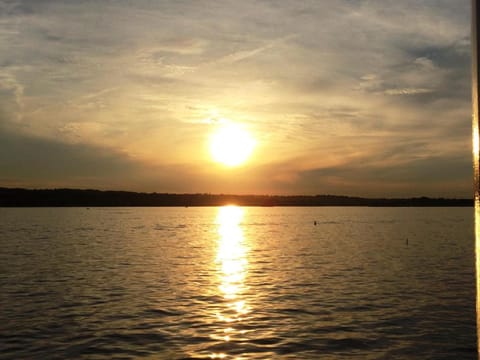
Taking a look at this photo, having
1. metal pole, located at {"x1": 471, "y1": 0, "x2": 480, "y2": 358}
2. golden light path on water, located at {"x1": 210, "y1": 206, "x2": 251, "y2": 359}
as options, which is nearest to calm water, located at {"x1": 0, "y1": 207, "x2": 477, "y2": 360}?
golden light path on water, located at {"x1": 210, "y1": 206, "x2": 251, "y2": 359}

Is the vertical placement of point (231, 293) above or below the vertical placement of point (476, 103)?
below

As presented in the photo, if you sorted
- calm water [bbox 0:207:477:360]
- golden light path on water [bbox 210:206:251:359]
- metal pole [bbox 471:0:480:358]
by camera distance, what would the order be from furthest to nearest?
golden light path on water [bbox 210:206:251:359], calm water [bbox 0:207:477:360], metal pole [bbox 471:0:480:358]

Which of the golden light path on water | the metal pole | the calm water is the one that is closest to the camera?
the metal pole

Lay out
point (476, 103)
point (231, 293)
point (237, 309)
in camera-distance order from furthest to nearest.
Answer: point (231, 293) < point (237, 309) < point (476, 103)

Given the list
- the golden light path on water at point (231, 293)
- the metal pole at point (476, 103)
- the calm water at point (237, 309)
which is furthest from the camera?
the golden light path on water at point (231, 293)

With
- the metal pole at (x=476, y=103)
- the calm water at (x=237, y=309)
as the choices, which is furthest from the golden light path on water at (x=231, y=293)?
the metal pole at (x=476, y=103)

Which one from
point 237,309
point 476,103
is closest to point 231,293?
point 237,309

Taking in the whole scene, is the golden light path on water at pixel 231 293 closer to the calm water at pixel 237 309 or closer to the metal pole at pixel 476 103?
the calm water at pixel 237 309

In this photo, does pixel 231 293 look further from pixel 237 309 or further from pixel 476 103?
pixel 476 103

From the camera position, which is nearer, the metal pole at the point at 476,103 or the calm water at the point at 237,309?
the metal pole at the point at 476,103

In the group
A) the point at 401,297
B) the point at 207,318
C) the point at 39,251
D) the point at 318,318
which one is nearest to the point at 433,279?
the point at 401,297

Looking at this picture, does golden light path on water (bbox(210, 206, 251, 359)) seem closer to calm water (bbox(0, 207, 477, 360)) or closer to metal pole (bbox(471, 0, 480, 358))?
calm water (bbox(0, 207, 477, 360))

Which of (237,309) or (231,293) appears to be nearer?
(237,309)

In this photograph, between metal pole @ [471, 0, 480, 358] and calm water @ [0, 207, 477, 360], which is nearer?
metal pole @ [471, 0, 480, 358]
